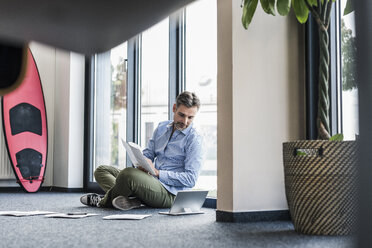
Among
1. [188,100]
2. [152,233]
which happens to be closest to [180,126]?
[188,100]

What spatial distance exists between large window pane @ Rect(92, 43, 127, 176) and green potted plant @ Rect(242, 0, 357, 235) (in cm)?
232

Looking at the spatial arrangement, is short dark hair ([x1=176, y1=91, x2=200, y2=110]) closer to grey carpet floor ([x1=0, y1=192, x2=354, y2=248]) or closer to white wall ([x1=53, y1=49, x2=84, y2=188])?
grey carpet floor ([x1=0, y1=192, x2=354, y2=248])

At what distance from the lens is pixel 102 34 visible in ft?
0.95

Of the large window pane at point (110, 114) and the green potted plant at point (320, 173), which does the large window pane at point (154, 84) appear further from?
the green potted plant at point (320, 173)

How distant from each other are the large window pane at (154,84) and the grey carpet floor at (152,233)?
126 cm

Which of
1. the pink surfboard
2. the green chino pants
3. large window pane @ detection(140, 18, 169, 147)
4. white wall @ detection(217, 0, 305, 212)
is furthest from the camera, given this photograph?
the pink surfboard

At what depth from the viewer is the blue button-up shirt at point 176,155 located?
2.65m

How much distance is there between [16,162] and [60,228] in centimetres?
253

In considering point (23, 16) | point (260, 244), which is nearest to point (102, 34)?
point (23, 16)

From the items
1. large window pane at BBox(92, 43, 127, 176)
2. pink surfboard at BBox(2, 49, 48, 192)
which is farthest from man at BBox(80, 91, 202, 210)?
pink surfboard at BBox(2, 49, 48, 192)

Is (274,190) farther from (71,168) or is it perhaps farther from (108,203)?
(71,168)

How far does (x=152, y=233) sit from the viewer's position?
171 cm

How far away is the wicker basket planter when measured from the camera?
5.34 feet

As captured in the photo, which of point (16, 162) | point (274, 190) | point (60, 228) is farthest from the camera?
point (16, 162)
